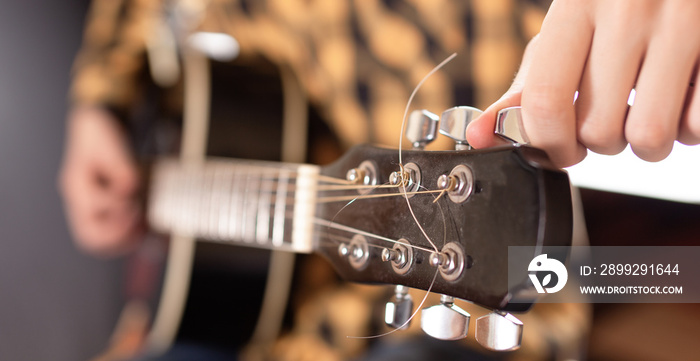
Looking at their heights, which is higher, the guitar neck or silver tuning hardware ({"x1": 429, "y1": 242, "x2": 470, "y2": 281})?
the guitar neck

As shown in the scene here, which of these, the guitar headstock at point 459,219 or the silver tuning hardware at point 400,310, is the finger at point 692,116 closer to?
the guitar headstock at point 459,219

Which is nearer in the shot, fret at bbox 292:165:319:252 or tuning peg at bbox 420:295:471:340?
tuning peg at bbox 420:295:471:340

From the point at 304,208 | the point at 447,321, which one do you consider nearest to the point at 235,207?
the point at 304,208

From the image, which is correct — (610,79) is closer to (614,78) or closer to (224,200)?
(614,78)

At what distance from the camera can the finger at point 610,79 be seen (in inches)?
10.0

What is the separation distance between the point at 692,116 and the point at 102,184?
1.14m

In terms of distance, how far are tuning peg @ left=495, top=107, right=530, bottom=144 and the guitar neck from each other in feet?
0.89

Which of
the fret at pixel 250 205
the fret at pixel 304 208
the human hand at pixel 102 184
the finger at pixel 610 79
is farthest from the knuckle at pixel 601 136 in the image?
the human hand at pixel 102 184

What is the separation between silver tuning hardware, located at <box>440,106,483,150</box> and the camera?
0.33 metres

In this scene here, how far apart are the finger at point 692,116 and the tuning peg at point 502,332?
14cm

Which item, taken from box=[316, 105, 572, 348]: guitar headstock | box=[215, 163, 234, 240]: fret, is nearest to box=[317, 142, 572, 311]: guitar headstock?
box=[316, 105, 572, 348]: guitar headstock

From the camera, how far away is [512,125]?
0.29 meters

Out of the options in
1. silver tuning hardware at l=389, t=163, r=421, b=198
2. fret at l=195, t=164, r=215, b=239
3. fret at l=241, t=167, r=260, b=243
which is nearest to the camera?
silver tuning hardware at l=389, t=163, r=421, b=198

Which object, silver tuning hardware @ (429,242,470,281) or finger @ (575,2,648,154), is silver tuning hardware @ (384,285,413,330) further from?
finger @ (575,2,648,154)
